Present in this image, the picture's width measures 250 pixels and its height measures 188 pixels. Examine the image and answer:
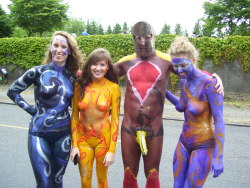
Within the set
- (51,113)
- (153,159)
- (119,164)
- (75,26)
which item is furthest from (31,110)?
(75,26)

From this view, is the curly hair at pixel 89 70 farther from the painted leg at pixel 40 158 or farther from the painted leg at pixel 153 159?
the painted leg at pixel 153 159

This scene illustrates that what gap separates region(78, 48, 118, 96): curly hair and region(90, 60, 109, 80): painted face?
32 mm

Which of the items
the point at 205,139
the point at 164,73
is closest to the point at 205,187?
the point at 205,139

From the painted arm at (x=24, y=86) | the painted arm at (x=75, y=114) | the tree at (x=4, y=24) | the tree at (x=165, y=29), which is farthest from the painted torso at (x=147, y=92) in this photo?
the tree at (x=165, y=29)

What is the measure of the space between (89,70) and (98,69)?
0.39 ft

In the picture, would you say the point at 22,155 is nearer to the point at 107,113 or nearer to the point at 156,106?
the point at 107,113

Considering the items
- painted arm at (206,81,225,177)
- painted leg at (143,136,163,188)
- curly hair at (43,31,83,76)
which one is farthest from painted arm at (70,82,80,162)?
painted arm at (206,81,225,177)

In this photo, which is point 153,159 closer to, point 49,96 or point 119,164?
point 49,96

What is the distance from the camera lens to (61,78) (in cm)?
282

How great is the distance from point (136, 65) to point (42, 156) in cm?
136

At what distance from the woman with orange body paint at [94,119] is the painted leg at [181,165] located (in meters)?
0.65

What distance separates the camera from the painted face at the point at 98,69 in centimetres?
281

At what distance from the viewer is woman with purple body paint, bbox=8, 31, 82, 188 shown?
272 cm

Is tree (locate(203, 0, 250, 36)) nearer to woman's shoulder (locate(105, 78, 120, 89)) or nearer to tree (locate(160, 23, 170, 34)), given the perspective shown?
woman's shoulder (locate(105, 78, 120, 89))
